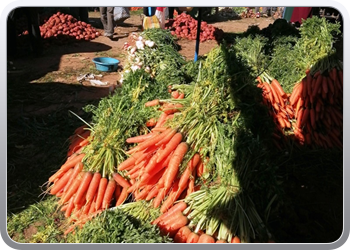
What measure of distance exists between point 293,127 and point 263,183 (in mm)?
2215

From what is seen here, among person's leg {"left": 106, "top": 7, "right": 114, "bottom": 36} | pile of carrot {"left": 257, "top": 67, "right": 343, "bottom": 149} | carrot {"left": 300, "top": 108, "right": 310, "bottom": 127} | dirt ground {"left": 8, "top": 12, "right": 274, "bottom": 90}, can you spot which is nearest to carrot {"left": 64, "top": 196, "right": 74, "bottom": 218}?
pile of carrot {"left": 257, "top": 67, "right": 343, "bottom": 149}

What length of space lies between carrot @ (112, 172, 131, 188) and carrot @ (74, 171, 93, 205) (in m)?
0.23

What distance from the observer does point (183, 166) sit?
2.78 metres

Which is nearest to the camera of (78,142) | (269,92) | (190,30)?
(78,142)

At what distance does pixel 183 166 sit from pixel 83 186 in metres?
0.98

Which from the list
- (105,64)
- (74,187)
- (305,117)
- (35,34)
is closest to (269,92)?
(305,117)

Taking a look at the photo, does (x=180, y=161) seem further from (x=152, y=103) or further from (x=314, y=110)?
(x=314, y=110)

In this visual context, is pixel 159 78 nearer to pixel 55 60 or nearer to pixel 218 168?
pixel 218 168

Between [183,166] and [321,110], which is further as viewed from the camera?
[321,110]

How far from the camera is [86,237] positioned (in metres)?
2.34

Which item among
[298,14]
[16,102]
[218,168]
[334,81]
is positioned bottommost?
[16,102]

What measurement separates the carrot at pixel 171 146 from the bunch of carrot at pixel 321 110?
2.20m

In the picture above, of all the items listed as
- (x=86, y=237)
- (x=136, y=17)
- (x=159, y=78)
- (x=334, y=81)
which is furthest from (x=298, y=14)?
(x=136, y=17)

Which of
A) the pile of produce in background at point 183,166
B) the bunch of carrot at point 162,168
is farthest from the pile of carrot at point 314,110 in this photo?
the bunch of carrot at point 162,168
